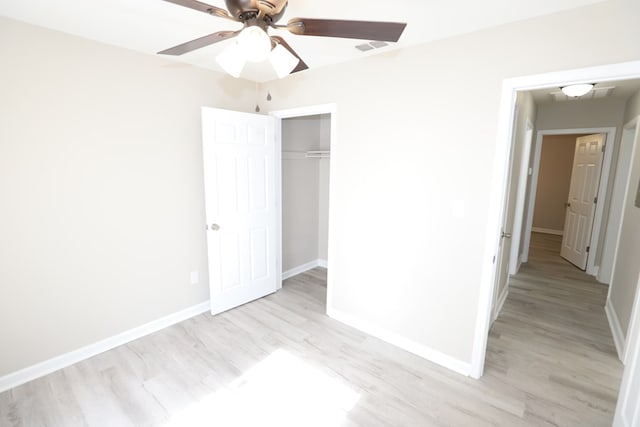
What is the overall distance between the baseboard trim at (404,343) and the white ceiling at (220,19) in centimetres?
244

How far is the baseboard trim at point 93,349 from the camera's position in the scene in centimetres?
212

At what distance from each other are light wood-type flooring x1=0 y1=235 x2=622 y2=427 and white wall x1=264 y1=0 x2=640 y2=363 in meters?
0.36

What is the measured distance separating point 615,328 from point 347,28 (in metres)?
3.71

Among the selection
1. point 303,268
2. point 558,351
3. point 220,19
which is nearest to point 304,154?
point 303,268

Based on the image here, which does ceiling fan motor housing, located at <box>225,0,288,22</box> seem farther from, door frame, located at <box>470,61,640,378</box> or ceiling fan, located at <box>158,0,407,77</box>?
door frame, located at <box>470,61,640,378</box>

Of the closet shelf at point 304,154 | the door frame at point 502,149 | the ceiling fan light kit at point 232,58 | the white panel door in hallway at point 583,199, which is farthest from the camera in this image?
the white panel door in hallway at point 583,199

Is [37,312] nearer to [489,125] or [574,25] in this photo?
[489,125]

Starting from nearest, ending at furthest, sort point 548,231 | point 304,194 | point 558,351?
point 558,351 → point 304,194 → point 548,231

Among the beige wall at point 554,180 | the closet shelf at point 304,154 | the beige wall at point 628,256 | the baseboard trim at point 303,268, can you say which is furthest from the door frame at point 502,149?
the beige wall at point 554,180

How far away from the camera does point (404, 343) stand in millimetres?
2613

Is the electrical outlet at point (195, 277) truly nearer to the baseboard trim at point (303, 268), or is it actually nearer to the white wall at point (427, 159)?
the baseboard trim at point (303, 268)

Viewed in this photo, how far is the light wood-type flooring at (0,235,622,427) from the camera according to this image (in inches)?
74.3

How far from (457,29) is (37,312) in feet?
11.9

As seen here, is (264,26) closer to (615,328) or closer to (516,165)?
(516,165)
